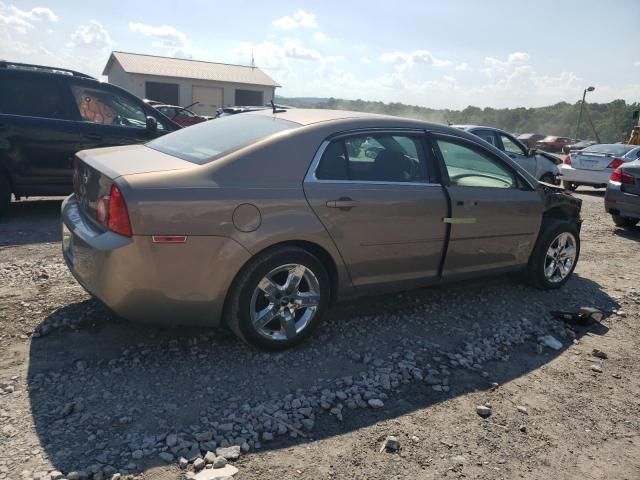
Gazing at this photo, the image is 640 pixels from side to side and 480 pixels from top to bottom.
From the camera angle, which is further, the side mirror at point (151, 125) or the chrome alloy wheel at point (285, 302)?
the side mirror at point (151, 125)

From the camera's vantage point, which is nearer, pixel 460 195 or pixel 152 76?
pixel 460 195

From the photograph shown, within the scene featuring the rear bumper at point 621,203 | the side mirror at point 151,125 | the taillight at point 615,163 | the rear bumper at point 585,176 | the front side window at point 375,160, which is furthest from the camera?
the rear bumper at point 585,176

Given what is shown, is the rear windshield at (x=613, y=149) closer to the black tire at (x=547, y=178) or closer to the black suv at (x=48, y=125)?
the black tire at (x=547, y=178)

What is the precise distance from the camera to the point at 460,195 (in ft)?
14.2

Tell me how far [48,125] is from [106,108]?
2.79 feet

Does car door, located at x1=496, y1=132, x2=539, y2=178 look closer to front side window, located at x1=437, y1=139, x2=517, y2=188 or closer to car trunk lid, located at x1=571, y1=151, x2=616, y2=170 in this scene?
car trunk lid, located at x1=571, y1=151, x2=616, y2=170

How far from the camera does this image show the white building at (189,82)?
3325 cm

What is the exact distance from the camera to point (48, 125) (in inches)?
259

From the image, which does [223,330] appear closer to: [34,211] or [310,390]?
[310,390]

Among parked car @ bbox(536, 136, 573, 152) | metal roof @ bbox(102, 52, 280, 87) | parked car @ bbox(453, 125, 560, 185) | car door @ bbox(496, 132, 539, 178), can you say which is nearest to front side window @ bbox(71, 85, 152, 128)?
parked car @ bbox(453, 125, 560, 185)

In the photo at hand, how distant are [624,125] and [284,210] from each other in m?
61.2

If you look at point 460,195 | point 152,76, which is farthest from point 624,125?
point 460,195

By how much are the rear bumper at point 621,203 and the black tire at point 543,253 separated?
376cm

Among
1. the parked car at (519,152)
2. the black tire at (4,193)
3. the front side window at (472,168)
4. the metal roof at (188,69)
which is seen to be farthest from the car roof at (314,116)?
the metal roof at (188,69)
